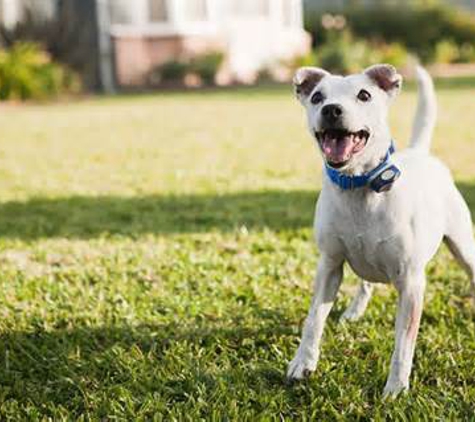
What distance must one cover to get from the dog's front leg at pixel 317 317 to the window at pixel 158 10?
18.3 metres

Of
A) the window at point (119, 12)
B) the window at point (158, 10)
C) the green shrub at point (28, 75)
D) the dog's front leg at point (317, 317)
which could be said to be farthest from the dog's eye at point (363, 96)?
the window at point (158, 10)

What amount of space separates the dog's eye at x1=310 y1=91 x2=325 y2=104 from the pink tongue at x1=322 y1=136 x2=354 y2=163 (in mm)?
160

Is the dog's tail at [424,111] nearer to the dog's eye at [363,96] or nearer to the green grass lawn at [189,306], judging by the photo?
the green grass lawn at [189,306]

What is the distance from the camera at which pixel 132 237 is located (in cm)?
495

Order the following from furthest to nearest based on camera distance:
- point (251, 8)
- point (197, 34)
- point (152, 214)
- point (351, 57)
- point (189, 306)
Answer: point (251, 8) < point (197, 34) < point (351, 57) < point (152, 214) < point (189, 306)

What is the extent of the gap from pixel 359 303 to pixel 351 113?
1.27m

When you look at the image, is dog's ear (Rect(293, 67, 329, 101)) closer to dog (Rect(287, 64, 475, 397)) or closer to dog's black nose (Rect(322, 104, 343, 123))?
dog (Rect(287, 64, 475, 397))

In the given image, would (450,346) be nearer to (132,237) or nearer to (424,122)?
(424,122)

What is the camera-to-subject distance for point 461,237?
10.1 feet

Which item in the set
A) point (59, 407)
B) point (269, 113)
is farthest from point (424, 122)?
point (269, 113)

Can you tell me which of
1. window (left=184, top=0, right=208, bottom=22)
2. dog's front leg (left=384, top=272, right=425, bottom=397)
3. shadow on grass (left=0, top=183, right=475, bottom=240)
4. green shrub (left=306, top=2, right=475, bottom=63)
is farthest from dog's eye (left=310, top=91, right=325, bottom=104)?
green shrub (left=306, top=2, right=475, bottom=63)

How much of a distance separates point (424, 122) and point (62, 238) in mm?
2602

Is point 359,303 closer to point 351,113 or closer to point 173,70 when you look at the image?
point 351,113

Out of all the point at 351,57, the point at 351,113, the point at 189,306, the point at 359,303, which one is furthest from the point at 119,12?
the point at 351,113
